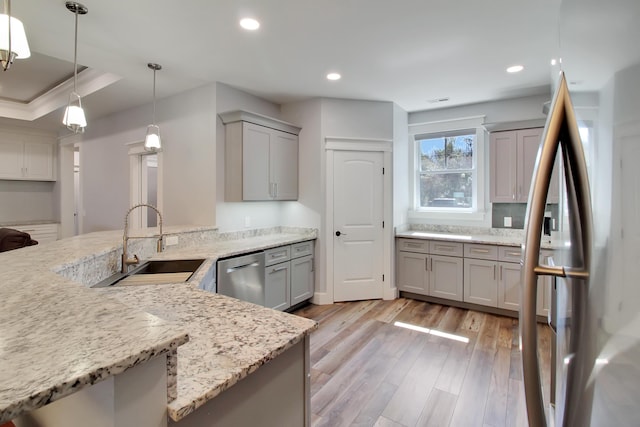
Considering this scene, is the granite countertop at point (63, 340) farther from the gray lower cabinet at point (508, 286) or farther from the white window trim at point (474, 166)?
the white window trim at point (474, 166)

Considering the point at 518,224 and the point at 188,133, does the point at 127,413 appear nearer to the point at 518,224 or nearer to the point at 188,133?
the point at 188,133

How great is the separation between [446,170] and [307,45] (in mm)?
2862

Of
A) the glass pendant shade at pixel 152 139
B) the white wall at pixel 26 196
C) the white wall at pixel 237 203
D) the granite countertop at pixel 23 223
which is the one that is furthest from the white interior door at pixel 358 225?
the white wall at pixel 26 196

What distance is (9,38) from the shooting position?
146 centimetres

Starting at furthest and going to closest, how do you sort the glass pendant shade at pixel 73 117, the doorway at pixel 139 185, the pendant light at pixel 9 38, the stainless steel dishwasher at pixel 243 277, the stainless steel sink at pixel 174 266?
the doorway at pixel 139 185
the stainless steel dishwasher at pixel 243 277
the stainless steel sink at pixel 174 266
the glass pendant shade at pixel 73 117
the pendant light at pixel 9 38

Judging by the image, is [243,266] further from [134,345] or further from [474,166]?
[474,166]

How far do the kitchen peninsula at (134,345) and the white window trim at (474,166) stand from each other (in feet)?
12.5

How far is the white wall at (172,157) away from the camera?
3.51m

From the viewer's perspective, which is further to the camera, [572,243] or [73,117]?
[73,117]

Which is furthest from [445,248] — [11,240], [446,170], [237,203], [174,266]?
[11,240]

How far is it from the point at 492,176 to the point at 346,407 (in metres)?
3.22

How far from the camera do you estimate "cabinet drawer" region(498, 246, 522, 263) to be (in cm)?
352

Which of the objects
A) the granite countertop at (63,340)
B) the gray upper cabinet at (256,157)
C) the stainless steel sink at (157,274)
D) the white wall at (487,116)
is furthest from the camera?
the white wall at (487,116)

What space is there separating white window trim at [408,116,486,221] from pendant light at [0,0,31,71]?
4273 millimetres
